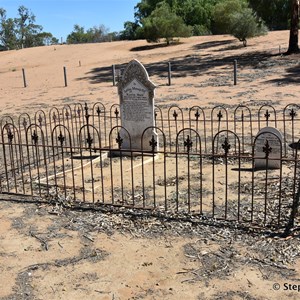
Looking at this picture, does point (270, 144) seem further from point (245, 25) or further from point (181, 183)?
point (245, 25)

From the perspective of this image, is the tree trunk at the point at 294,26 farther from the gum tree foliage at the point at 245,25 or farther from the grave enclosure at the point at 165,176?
the grave enclosure at the point at 165,176

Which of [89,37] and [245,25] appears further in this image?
[89,37]

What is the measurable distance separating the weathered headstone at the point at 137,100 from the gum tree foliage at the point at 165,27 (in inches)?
1168

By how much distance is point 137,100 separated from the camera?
28.8 ft

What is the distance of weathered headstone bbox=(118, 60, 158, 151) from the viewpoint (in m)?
8.59

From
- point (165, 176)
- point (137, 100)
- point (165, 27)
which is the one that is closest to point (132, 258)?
point (165, 176)

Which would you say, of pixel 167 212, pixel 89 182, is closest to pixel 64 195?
pixel 89 182

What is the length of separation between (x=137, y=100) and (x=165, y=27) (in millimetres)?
30393

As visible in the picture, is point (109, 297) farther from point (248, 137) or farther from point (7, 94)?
point (7, 94)

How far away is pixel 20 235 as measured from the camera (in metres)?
5.32

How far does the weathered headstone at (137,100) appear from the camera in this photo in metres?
8.59

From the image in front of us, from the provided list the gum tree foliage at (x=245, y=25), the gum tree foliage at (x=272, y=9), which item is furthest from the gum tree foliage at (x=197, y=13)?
the gum tree foliage at (x=272, y=9)

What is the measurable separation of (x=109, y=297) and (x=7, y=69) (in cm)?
3592

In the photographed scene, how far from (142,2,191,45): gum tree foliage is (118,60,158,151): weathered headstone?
97.4 feet
